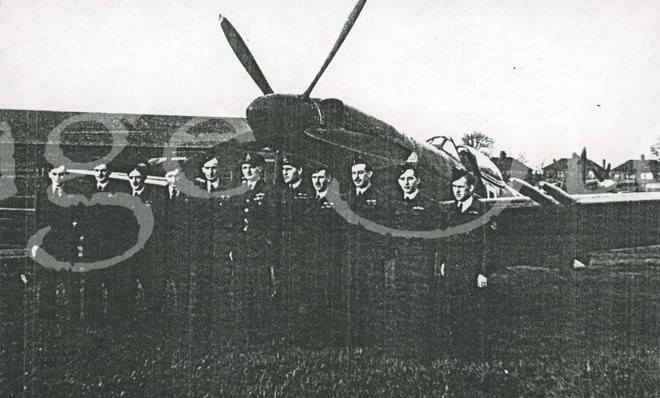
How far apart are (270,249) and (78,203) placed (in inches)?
71.4

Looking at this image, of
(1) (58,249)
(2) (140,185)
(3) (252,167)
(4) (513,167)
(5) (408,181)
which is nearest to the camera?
(1) (58,249)

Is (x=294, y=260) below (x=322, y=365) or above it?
above

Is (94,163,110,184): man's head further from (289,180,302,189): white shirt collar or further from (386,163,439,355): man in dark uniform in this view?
(386,163,439,355): man in dark uniform

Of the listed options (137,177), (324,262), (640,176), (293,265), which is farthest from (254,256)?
(640,176)

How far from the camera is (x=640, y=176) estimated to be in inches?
1458

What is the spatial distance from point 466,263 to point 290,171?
7.36 feet

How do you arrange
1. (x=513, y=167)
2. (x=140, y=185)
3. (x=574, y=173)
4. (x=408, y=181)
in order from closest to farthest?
(x=140, y=185) → (x=408, y=181) → (x=574, y=173) → (x=513, y=167)

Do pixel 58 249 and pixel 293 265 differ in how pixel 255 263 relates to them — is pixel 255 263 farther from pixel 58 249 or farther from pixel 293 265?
pixel 58 249

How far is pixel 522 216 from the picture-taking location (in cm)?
651

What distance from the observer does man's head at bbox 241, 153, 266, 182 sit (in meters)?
6.22

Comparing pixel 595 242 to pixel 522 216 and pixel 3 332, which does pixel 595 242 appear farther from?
pixel 3 332

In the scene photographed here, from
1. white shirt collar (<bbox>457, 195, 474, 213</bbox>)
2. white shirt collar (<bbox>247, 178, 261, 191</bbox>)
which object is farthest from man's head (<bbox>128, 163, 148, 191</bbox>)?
white shirt collar (<bbox>457, 195, 474, 213</bbox>)

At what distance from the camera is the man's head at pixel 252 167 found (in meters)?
6.22

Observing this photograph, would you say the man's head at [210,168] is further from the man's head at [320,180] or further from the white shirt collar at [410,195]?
the white shirt collar at [410,195]
